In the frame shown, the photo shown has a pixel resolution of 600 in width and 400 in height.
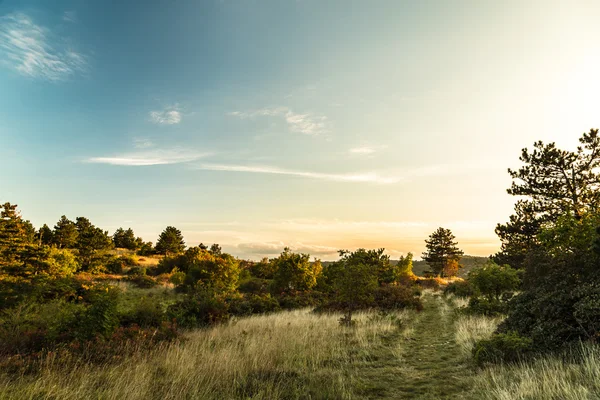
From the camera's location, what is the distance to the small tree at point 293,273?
1180 inches

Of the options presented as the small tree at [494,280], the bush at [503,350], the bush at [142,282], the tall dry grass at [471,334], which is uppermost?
the small tree at [494,280]

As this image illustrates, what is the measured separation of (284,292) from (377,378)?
2185 centimetres

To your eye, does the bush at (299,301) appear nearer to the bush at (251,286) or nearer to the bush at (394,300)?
the bush at (394,300)

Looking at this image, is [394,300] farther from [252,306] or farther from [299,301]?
[252,306]

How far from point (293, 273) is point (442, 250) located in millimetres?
53345

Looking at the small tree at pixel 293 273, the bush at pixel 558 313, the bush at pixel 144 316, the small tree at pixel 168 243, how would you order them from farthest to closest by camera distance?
the small tree at pixel 168 243, the small tree at pixel 293 273, the bush at pixel 144 316, the bush at pixel 558 313

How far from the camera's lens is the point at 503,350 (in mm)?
8289

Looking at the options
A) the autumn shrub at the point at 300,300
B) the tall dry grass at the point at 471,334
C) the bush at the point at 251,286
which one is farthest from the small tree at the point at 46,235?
the tall dry grass at the point at 471,334

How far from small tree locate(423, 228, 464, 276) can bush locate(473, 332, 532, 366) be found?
68.9m

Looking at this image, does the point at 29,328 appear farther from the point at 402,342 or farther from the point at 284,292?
the point at 284,292

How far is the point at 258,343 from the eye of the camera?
10633 millimetres

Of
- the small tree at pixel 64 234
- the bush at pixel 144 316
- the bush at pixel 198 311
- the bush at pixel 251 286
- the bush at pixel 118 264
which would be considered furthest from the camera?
the small tree at pixel 64 234

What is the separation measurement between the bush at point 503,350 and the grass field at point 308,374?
17.5 inches

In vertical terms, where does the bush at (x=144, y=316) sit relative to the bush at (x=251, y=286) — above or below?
above
